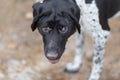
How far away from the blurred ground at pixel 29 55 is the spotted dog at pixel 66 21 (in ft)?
2.10

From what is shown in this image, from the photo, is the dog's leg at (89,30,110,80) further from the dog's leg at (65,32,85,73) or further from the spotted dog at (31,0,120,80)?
the dog's leg at (65,32,85,73)

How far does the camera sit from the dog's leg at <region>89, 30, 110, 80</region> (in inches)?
148

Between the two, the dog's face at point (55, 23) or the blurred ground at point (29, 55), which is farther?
the blurred ground at point (29, 55)

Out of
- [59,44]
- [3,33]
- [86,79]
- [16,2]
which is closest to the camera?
[59,44]

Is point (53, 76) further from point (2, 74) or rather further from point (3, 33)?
point (3, 33)

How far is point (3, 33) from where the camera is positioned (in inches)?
198

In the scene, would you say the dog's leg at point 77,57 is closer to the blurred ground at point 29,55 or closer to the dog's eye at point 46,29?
the blurred ground at point 29,55

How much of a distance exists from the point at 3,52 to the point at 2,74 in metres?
0.42

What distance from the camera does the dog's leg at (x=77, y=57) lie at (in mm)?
4312

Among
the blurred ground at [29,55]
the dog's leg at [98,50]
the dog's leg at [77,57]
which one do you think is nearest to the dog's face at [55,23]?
the dog's leg at [98,50]

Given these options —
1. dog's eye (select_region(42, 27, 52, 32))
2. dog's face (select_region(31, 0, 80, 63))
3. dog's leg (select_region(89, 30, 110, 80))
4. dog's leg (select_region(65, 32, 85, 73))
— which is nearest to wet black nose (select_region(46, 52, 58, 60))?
dog's face (select_region(31, 0, 80, 63))

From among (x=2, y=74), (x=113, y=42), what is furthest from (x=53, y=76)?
(x=113, y=42)

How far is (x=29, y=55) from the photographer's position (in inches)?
185

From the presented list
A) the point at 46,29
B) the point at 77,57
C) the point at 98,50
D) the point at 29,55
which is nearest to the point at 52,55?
the point at 46,29
